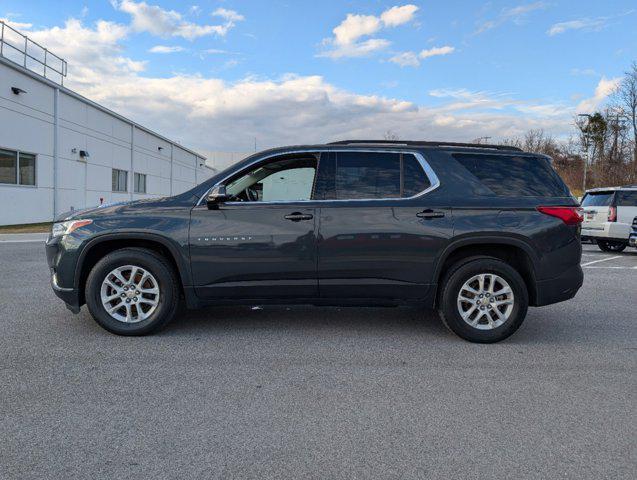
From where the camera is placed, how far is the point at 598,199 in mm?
14102

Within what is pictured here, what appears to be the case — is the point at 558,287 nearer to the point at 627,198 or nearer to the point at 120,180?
the point at 627,198

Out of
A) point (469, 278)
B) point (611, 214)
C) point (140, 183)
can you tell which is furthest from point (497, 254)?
point (140, 183)

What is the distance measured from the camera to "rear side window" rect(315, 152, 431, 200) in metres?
4.89

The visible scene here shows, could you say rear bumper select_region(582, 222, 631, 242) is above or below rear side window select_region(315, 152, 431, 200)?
below

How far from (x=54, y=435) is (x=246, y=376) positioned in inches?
53.9

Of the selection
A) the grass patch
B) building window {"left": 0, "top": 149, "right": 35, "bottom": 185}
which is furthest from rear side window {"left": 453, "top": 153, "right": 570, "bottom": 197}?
building window {"left": 0, "top": 149, "right": 35, "bottom": 185}

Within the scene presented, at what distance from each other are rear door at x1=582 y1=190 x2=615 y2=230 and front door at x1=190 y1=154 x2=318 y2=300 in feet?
38.8

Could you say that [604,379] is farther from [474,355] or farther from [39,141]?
[39,141]

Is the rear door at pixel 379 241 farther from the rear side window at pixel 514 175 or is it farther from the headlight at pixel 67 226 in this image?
the headlight at pixel 67 226

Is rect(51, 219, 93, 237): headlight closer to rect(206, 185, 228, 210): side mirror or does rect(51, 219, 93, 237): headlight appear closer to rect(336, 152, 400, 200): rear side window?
rect(206, 185, 228, 210): side mirror

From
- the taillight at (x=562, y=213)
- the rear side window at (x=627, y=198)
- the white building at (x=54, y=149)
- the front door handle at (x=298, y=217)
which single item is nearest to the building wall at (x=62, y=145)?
the white building at (x=54, y=149)

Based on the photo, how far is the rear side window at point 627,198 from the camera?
44.2 ft

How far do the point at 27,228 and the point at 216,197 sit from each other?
55.6ft

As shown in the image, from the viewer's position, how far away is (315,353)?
4.47m
